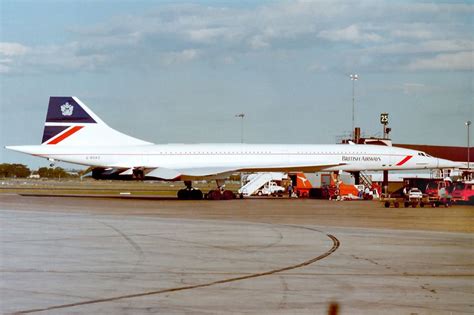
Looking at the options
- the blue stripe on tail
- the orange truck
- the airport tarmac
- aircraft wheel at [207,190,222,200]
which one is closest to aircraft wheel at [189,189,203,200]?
aircraft wheel at [207,190,222,200]

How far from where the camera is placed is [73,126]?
50.7m

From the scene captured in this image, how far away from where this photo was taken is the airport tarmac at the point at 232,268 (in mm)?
10031

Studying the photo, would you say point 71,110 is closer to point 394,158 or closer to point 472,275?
point 394,158

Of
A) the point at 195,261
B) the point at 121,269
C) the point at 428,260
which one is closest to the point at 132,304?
the point at 121,269

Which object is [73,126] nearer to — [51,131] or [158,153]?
[51,131]

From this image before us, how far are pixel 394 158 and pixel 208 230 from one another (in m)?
32.9

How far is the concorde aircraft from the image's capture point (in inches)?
1956

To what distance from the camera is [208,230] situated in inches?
880

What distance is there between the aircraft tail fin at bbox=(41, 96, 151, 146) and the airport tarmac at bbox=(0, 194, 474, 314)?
27.0m

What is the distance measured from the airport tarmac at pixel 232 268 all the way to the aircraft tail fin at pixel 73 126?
27034 millimetres

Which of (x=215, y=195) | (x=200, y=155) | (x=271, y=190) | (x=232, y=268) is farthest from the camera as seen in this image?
(x=271, y=190)

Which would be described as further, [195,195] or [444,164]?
[444,164]

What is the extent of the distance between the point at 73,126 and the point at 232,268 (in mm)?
38978

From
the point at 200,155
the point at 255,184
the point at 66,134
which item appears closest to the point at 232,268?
the point at 200,155
